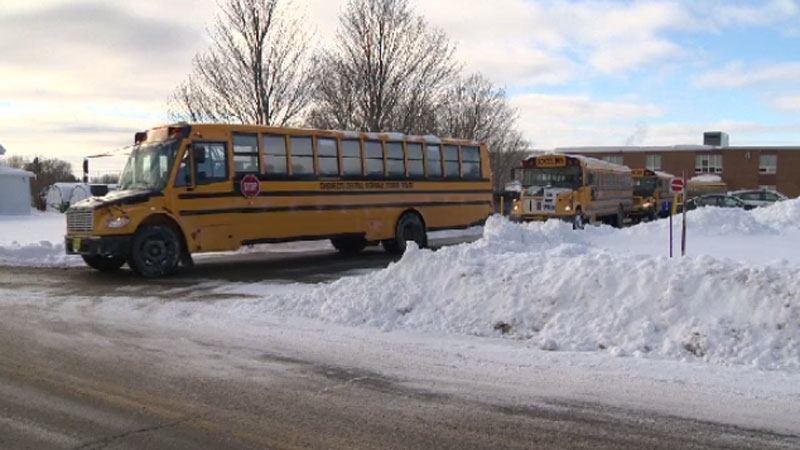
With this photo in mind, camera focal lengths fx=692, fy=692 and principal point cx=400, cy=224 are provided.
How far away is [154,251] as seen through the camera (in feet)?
44.7

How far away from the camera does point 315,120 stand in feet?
91.4

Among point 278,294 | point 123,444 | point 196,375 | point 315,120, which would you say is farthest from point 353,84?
point 123,444

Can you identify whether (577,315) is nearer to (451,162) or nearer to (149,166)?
(149,166)

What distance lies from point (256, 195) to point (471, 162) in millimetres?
7313

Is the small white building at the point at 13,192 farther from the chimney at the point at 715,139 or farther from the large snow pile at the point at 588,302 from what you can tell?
the chimney at the point at 715,139

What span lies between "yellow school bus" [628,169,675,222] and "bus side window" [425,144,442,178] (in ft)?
65.2

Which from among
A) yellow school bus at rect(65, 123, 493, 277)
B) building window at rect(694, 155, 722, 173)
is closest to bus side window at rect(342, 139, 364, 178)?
yellow school bus at rect(65, 123, 493, 277)

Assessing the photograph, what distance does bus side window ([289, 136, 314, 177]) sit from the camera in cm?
1567

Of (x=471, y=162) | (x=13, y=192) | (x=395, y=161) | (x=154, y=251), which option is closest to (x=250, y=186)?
(x=154, y=251)

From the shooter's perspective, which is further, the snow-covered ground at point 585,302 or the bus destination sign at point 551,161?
the bus destination sign at point 551,161


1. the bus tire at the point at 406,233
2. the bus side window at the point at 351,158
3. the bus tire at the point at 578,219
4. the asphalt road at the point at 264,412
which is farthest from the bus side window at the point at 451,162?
the asphalt road at the point at 264,412

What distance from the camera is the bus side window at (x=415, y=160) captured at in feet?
60.0

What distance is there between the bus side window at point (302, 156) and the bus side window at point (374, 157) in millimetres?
1752

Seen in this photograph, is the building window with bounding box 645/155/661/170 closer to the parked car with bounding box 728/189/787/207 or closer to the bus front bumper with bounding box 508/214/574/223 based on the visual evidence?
the parked car with bounding box 728/189/787/207
